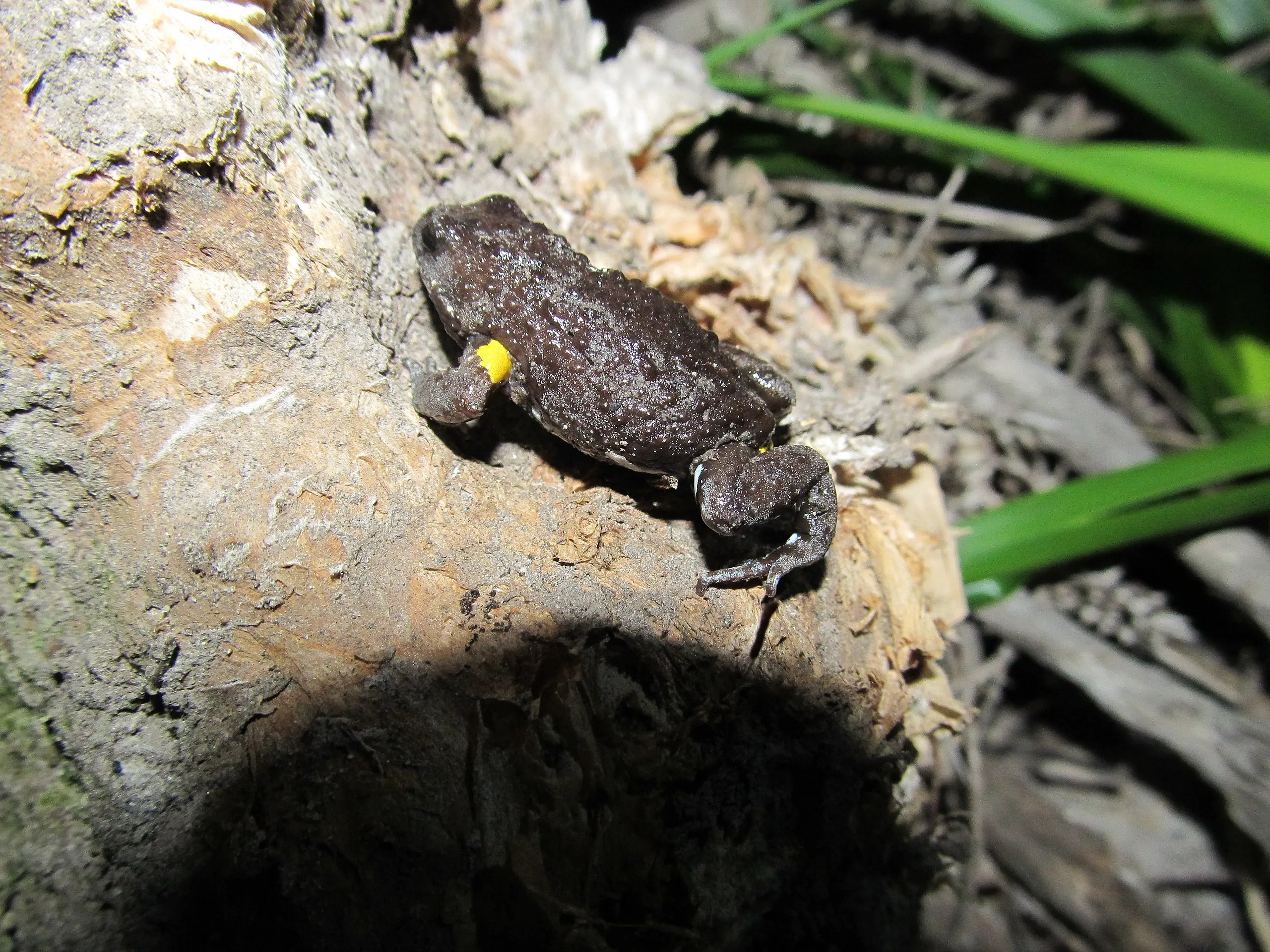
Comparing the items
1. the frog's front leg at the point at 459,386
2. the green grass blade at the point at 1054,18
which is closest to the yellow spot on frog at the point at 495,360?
the frog's front leg at the point at 459,386

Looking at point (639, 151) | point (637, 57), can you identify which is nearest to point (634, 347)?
point (639, 151)

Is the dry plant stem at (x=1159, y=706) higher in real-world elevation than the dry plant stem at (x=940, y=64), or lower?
lower

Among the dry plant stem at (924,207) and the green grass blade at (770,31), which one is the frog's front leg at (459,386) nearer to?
the green grass blade at (770,31)

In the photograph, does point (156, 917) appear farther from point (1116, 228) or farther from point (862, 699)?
point (1116, 228)

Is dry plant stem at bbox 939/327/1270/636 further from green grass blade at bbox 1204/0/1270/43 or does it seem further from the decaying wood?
green grass blade at bbox 1204/0/1270/43

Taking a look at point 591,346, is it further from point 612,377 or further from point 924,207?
point 924,207

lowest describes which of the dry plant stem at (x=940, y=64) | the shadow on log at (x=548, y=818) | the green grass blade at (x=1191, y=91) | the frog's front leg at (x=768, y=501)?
the shadow on log at (x=548, y=818)
